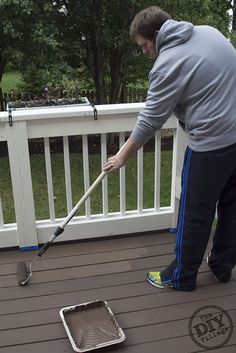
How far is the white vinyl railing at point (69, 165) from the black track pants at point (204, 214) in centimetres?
63

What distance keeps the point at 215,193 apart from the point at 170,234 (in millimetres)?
1003

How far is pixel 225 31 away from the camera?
7.12 meters

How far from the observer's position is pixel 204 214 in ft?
7.47

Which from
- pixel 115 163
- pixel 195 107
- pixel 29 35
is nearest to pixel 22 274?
pixel 115 163

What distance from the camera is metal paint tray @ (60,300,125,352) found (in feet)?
6.85

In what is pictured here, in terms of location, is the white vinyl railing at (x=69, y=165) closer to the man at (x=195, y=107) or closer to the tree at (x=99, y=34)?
the man at (x=195, y=107)

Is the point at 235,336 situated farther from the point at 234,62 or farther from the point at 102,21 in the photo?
the point at 102,21

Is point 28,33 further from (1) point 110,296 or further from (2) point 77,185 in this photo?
(1) point 110,296

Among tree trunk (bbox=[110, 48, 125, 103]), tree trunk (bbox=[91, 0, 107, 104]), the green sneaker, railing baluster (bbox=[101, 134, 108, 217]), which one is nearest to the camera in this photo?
the green sneaker

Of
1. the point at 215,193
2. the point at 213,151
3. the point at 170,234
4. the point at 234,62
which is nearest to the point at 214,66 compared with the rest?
the point at 234,62

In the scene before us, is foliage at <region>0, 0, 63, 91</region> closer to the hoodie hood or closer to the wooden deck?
the wooden deck
